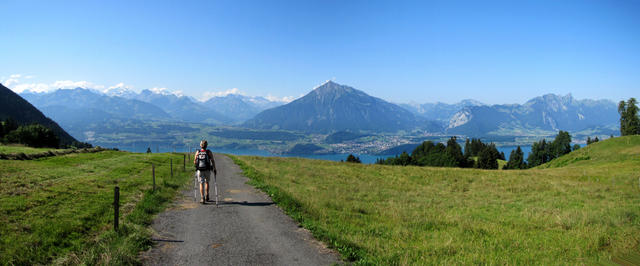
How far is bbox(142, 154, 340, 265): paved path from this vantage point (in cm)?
758

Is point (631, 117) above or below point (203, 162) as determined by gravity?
above

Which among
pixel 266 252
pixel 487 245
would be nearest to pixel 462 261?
pixel 487 245

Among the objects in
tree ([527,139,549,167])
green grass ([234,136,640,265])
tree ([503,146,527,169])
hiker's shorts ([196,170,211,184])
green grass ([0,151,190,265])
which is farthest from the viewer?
tree ([527,139,549,167])

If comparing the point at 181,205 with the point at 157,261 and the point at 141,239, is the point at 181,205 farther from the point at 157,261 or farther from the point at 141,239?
the point at 157,261

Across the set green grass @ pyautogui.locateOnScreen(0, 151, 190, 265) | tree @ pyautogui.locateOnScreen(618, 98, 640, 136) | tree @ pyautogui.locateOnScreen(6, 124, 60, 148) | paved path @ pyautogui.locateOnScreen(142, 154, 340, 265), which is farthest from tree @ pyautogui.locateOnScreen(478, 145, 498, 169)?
tree @ pyautogui.locateOnScreen(6, 124, 60, 148)

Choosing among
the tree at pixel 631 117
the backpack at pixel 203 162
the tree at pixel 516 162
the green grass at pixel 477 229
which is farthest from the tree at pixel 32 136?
the tree at pixel 631 117

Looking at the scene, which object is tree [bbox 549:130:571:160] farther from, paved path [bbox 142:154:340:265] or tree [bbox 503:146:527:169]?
paved path [bbox 142:154:340:265]

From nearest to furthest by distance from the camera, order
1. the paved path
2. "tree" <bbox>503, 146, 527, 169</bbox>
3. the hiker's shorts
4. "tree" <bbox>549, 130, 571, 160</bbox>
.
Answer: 1. the paved path
2. the hiker's shorts
3. "tree" <bbox>503, 146, 527, 169</bbox>
4. "tree" <bbox>549, 130, 571, 160</bbox>

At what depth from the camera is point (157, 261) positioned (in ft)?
24.2

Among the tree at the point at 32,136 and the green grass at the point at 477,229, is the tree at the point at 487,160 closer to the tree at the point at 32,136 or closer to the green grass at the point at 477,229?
the green grass at the point at 477,229

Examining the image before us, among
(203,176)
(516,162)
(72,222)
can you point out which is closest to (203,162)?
(203,176)

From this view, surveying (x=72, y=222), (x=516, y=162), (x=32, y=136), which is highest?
(x=32, y=136)

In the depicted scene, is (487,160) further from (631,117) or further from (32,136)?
(32,136)

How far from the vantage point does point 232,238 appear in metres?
9.08
